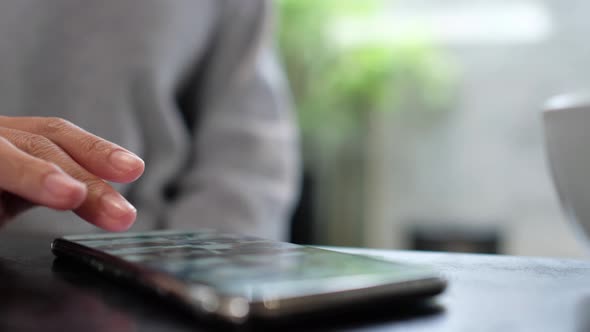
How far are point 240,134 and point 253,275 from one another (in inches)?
29.2

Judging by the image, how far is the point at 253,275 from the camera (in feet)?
0.68

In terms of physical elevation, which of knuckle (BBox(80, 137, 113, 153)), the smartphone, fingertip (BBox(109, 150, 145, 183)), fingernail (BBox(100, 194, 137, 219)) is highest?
knuckle (BBox(80, 137, 113, 153))

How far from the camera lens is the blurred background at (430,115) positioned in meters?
2.32

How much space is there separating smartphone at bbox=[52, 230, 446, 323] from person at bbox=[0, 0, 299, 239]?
51 cm

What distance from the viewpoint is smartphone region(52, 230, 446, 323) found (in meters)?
0.18

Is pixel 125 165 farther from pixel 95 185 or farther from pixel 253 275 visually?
pixel 253 275

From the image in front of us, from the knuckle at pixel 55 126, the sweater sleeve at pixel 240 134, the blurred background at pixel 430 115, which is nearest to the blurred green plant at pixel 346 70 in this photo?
the blurred background at pixel 430 115

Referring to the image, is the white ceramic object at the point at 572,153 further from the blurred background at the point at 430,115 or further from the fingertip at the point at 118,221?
the blurred background at the point at 430,115

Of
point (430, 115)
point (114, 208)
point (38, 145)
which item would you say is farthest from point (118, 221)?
point (430, 115)

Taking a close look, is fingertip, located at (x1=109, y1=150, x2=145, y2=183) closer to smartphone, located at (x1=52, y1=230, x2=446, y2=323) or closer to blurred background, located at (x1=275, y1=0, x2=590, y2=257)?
smartphone, located at (x1=52, y1=230, x2=446, y2=323)

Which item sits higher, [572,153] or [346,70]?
[346,70]

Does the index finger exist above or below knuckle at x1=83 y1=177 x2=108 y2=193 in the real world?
above

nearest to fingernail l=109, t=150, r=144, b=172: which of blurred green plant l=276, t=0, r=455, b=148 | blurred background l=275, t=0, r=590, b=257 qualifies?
blurred background l=275, t=0, r=590, b=257

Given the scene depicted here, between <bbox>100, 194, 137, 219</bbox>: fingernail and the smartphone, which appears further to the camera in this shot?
<bbox>100, 194, 137, 219</bbox>: fingernail
